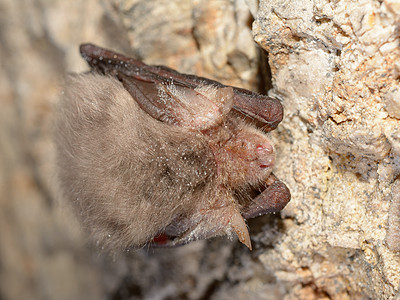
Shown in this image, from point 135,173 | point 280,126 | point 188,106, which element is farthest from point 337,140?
point 135,173

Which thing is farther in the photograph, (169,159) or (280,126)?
(280,126)

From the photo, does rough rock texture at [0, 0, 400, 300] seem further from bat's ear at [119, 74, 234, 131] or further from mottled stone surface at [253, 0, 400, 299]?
bat's ear at [119, 74, 234, 131]

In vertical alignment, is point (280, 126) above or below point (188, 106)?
Answer: below

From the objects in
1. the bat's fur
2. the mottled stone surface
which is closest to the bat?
the bat's fur

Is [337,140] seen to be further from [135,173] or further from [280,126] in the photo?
[135,173]

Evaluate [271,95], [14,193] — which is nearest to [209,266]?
[271,95]

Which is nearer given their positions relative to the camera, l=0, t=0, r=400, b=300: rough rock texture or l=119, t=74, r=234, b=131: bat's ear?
l=0, t=0, r=400, b=300: rough rock texture

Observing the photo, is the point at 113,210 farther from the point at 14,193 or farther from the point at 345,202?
the point at 14,193
